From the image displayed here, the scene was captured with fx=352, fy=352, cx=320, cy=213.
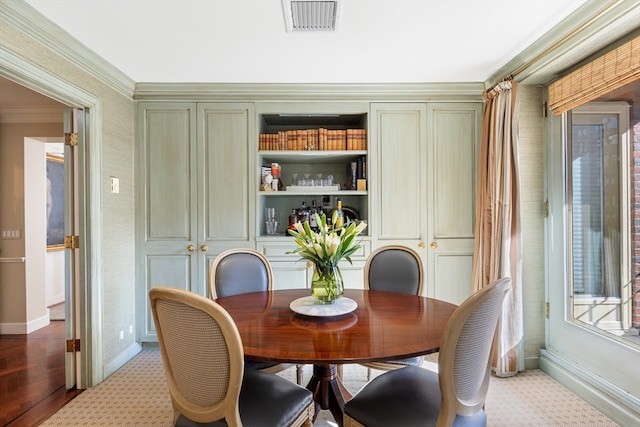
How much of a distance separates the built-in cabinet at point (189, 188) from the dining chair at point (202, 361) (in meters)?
1.97

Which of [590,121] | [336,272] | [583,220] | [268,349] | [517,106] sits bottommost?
[268,349]

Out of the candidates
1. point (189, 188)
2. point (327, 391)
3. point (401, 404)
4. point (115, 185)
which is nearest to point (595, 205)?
point (401, 404)

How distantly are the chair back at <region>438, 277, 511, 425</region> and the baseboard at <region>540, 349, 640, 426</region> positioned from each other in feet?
4.74

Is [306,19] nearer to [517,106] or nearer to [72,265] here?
[517,106]

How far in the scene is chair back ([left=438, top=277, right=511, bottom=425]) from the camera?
118 centimetres

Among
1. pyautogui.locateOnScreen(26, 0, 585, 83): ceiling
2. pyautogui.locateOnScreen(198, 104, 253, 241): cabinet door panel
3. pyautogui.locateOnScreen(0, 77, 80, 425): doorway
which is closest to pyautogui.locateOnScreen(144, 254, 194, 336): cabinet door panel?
pyautogui.locateOnScreen(198, 104, 253, 241): cabinet door panel

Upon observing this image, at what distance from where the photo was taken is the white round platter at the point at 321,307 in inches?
67.6

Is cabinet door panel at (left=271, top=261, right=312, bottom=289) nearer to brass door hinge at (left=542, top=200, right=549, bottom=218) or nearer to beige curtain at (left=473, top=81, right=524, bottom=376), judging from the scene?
beige curtain at (left=473, top=81, right=524, bottom=376)

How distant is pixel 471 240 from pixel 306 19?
2352 mm

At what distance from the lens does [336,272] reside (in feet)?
6.09

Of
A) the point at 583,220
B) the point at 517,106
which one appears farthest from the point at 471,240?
the point at 517,106

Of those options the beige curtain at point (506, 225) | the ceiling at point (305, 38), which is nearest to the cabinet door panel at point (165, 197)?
the ceiling at point (305, 38)

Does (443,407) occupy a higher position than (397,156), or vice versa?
(397,156)

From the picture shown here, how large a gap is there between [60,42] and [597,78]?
11.1 feet
